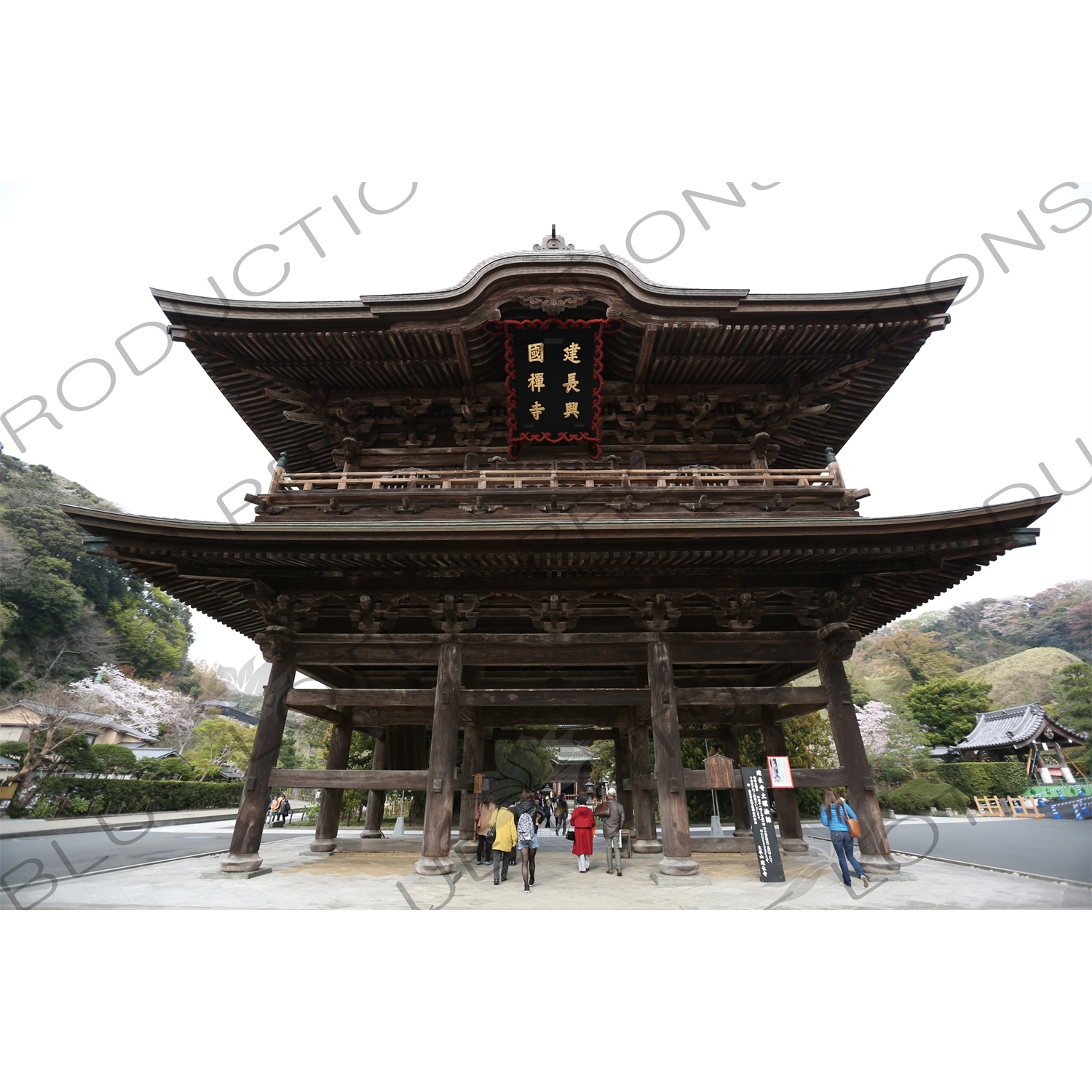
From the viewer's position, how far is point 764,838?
8.40m

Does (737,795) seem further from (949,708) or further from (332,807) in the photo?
(949,708)

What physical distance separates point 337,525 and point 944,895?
33.5ft

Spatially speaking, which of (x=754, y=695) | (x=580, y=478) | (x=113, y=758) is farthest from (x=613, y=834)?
(x=113, y=758)

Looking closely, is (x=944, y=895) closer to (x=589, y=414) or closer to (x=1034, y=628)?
(x=589, y=414)

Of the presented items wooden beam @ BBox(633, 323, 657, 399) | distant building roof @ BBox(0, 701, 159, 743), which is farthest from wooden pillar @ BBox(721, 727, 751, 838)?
distant building roof @ BBox(0, 701, 159, 743)

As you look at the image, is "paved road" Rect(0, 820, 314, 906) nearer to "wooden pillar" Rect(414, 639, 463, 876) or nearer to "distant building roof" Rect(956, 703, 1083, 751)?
"wooden pillar" Rect(414, 639, 463, 876)

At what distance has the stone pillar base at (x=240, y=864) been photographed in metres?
8.73

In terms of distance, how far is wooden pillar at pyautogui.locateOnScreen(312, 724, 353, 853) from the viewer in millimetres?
12578

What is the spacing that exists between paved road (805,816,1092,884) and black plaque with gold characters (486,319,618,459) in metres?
11.0

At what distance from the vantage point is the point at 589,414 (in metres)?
11.3

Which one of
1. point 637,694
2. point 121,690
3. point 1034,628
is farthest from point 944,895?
point 1034,628

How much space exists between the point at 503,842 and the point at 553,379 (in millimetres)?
8504

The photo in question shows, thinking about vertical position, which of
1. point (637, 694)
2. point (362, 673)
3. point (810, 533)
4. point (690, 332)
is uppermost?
point (690, 332)

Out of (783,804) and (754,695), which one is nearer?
(754,695)
